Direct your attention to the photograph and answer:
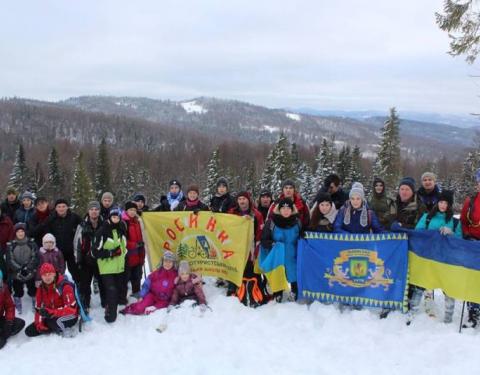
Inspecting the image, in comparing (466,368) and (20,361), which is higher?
(466,368)

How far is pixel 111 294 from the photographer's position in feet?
25.8

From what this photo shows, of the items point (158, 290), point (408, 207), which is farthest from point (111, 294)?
point (408, 207)

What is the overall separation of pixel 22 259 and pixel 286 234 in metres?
4.73

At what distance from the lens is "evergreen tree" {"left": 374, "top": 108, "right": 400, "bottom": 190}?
128ft

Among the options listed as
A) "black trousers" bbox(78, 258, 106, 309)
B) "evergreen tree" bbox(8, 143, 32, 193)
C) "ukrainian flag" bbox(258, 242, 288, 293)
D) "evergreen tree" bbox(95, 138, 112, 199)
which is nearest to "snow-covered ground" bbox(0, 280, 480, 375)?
"ukrainian flag" bbox(258, 242, 288, 293)

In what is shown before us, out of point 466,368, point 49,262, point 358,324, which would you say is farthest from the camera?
point 49,262

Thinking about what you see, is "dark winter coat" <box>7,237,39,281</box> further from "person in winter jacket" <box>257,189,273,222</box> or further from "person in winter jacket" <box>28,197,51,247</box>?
"person in winter jacket" <box>257,189,273,222</box>

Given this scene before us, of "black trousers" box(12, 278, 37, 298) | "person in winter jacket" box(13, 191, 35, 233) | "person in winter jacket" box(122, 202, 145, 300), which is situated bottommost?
"black trousers" box(12, 278, 37, 298)

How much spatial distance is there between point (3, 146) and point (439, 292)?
117m

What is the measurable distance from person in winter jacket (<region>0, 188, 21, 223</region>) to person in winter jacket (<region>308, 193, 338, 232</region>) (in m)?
5.87

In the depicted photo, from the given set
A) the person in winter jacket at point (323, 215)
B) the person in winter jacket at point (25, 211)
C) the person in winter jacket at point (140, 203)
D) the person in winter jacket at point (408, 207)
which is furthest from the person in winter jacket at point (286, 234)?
the person in winter jacket at point (25, 211)

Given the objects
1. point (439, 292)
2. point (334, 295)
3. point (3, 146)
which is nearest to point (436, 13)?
point (439, 292)

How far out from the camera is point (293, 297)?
8.16 m

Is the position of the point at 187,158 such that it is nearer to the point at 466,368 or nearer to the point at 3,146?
the point at 3,146
